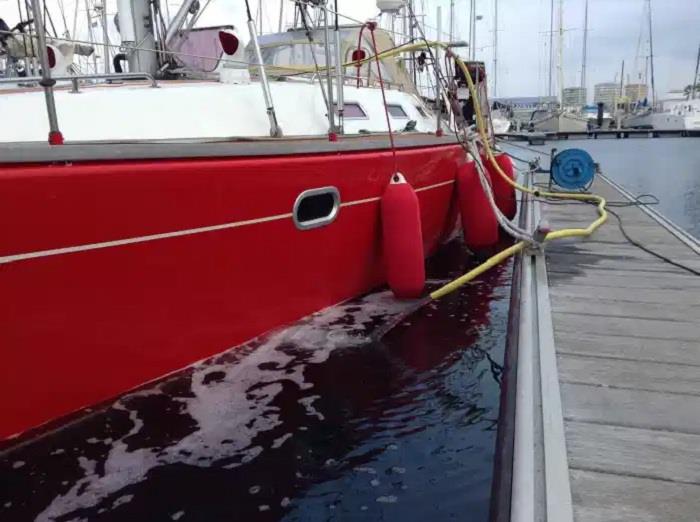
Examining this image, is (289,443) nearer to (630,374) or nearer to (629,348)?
(630,374)

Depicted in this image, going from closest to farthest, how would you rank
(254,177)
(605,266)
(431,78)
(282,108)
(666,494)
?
(666,494) < (254,177) < (282,108) < (605,266) < (431,78)

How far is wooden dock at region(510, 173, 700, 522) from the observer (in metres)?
2.04

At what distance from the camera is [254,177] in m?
3.72

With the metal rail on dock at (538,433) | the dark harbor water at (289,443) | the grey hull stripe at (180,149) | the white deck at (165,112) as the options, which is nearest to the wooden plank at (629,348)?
the metal rail on dock at (538,433)

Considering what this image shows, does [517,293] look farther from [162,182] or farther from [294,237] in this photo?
[162,182]

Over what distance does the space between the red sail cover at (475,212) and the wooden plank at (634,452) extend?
13.6 ft

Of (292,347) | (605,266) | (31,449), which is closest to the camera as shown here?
(31,449)

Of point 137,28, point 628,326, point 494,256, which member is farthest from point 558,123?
point 628,326

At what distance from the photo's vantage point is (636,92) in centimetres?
7056

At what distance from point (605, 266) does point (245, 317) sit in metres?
2.99

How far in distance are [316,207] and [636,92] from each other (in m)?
75.8

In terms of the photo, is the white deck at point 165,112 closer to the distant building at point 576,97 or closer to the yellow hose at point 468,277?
the yellow hose at point 468,277

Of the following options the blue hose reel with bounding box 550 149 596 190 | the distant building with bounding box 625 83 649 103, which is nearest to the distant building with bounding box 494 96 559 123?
the distant building with bounding box 625 83 649 103

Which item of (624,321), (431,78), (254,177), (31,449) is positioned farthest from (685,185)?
(31,449)
